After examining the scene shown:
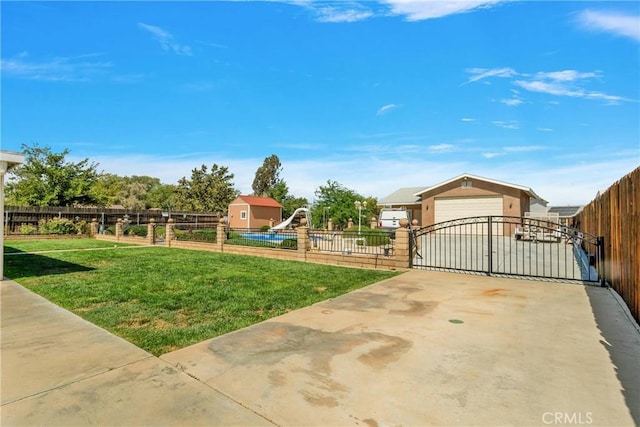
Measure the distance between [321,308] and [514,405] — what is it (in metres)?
3.25

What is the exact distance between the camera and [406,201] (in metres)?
29.1

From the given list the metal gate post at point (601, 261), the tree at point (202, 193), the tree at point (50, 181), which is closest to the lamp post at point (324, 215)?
the tree at point (202, 193)

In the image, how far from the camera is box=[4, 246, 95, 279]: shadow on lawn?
8.45 meters

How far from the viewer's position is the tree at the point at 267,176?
51.2m

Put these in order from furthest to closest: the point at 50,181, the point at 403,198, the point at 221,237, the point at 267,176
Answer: the point at 267,176 → the point at 403,198 → the point at 50,181 → the point at 221,237

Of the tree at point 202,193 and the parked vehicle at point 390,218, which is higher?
the tree at point 202,193

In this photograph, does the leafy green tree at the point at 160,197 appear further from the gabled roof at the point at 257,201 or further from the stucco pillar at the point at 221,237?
the stucco pillar at the point at 221,237

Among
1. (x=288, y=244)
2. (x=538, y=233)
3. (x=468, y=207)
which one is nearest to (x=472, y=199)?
(x=468, y=207)

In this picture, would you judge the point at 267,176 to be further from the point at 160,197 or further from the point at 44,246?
the point at 44,246

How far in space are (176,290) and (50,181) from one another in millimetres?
26472

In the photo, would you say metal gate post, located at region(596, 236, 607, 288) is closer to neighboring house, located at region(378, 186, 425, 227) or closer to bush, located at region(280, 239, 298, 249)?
bush, located at region(280, 239, 298, 249)

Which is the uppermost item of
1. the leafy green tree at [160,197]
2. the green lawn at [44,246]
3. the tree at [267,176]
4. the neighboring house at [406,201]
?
the tree at [267,176]

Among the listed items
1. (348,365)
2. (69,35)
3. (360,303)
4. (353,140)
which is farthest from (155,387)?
(353,140)

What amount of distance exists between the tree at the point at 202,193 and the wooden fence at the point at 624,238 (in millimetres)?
38061
